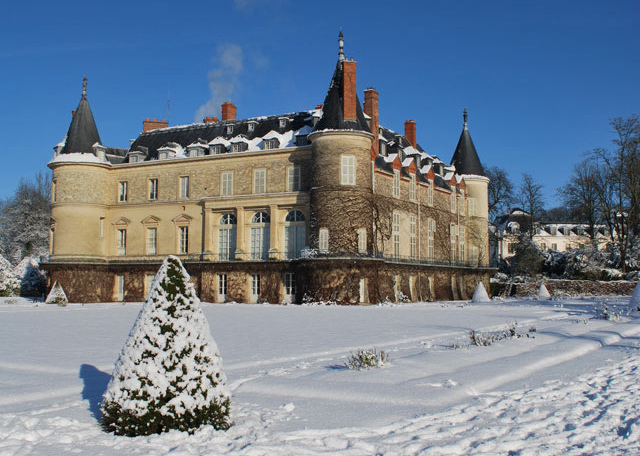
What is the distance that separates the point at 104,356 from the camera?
38.1 ft

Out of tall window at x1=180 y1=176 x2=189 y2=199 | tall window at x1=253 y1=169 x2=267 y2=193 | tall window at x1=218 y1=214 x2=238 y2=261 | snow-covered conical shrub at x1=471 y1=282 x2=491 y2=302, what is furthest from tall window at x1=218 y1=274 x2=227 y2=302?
snow-covered conical shrub at x1=471 y1=282 x2=491 y2=302

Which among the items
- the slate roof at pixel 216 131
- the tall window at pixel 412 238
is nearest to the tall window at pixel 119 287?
the slate roof at pixel 216 131

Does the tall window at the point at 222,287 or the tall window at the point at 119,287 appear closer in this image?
the tall window at the point at 222,287

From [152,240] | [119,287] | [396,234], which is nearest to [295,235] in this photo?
[396,234]

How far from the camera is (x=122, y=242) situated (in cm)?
4225

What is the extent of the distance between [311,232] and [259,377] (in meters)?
26.1

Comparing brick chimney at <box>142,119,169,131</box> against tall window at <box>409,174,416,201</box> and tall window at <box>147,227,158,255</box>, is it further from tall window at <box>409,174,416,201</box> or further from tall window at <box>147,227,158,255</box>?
tall window at <box>409,174,416,201</box>

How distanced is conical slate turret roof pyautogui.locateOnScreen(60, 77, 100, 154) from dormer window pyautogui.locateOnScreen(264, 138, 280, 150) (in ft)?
39.0

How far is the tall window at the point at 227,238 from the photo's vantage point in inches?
1529

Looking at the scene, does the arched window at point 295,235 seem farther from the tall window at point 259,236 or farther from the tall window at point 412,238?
the tall window at point 412,238

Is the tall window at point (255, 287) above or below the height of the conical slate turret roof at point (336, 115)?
below

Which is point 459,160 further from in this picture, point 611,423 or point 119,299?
point 611,423

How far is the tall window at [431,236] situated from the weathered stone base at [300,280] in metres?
1.07

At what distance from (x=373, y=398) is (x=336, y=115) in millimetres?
28002
